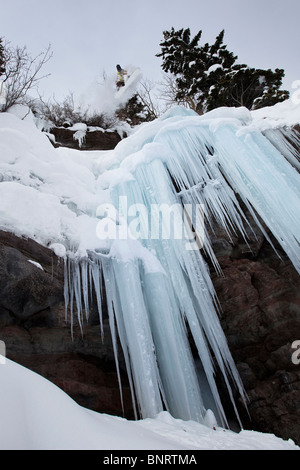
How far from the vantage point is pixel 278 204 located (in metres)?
3.97

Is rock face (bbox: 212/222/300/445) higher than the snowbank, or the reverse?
Answer: the snowbank

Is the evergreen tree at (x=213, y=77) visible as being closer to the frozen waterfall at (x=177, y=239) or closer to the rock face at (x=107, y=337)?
the frozen waterfall at (x=177, y=239)

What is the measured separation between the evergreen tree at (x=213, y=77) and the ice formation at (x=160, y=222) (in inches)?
189

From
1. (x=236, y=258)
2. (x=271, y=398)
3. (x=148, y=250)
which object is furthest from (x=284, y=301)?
(x=148, y=250)

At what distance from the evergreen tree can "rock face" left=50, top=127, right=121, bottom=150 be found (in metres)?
3.79

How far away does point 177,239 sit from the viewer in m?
4.07

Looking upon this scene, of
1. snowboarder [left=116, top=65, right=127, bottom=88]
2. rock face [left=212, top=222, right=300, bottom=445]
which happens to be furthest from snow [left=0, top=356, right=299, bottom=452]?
snowboarder [left=116, top=65, right=127, bottom=88]

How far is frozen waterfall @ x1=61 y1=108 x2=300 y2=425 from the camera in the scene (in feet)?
10.3

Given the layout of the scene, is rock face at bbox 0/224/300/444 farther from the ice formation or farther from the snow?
the snow

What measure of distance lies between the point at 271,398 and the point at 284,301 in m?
1.39

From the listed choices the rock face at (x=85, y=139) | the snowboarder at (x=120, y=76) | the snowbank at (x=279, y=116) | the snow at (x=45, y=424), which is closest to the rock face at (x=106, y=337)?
the snow at (x=45, y=424)

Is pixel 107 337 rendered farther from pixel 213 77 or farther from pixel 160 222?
pixel 213 77

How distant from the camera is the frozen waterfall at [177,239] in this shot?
314 cm
